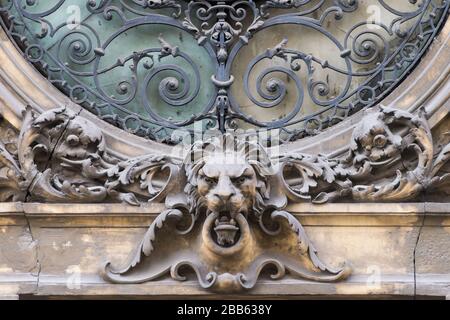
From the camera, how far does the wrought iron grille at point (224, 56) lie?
6887mm

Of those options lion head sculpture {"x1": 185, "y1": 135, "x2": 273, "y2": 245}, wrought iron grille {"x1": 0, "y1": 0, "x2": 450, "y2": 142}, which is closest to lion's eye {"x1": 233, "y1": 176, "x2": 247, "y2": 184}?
lion head sculpture {"x1": 185, "y1": 135, "x2": 273, "y2": 245}

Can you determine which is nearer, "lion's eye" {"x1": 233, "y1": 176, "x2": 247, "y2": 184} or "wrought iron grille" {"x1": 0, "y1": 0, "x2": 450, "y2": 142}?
"lion's eye" {"x1": 233, "y1": 176, "x2": 247, "y2": 184}

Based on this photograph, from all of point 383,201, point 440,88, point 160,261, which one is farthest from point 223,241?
point 440,88

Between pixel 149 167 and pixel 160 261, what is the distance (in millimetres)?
450

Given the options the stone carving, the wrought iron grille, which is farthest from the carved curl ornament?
the wrought iron grille

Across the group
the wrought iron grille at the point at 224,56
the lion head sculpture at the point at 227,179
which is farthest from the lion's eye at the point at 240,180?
the wrought iron grille at the point at 224,56

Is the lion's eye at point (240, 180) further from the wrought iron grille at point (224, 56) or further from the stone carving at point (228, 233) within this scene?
the wrought iron grille at point (224, 56)

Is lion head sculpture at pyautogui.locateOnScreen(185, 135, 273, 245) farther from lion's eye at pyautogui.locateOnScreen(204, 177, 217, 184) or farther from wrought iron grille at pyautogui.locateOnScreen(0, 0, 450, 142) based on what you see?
wrought iron grille at pyautogui.locateOnScreen(0, 0, 450, 142)

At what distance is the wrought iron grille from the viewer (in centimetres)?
689

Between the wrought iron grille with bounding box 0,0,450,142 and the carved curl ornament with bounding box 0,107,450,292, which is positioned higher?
the wrought iron grille with bounding box 0,0,450,142

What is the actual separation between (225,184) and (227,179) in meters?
0.03

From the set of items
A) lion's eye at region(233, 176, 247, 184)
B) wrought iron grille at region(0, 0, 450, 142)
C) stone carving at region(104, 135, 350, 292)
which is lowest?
stone carving at region(104, 135, 350, 292)

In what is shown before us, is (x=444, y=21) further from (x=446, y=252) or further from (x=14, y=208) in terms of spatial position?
(x=14, y=208)

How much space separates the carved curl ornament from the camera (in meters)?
6.38
